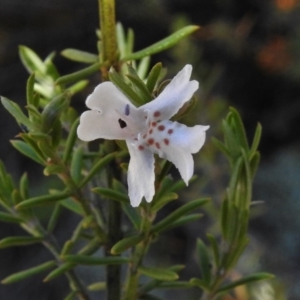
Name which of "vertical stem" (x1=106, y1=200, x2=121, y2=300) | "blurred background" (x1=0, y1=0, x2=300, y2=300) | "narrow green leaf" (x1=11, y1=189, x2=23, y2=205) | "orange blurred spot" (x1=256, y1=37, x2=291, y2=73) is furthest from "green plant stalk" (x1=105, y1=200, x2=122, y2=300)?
"orange blurred spot" (x1=256, y1=37, x2=291, y2=73)

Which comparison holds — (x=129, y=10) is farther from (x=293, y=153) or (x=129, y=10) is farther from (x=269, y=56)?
(x=293, y=153)

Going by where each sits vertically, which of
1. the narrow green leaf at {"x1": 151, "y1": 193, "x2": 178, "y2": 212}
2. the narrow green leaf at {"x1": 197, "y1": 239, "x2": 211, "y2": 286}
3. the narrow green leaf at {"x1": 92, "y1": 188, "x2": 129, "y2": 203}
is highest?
the narrow green leaf at {"x1": 92, "y1": 188, "x2": 129, "y2": 203}

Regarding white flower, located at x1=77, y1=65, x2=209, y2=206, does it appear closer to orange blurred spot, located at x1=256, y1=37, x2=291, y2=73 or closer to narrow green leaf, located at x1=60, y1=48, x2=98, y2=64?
narrow green leaf, located at x1=60, y1=48, x2=98, y2=64

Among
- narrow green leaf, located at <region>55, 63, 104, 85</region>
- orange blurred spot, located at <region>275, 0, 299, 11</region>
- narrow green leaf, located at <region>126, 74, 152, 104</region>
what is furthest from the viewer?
orange blurred spot, located at <region>275, 0, 299, 11</region>

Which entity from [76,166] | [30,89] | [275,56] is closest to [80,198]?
[76,166]

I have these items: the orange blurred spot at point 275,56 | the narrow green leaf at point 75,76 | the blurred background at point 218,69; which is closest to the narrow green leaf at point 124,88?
the narrow green leaf at point 75,76

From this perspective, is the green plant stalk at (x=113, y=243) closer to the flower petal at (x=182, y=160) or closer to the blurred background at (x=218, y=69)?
the flower petal at (x=182, y=160)

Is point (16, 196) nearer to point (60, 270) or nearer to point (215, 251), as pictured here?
point (60, 270)
